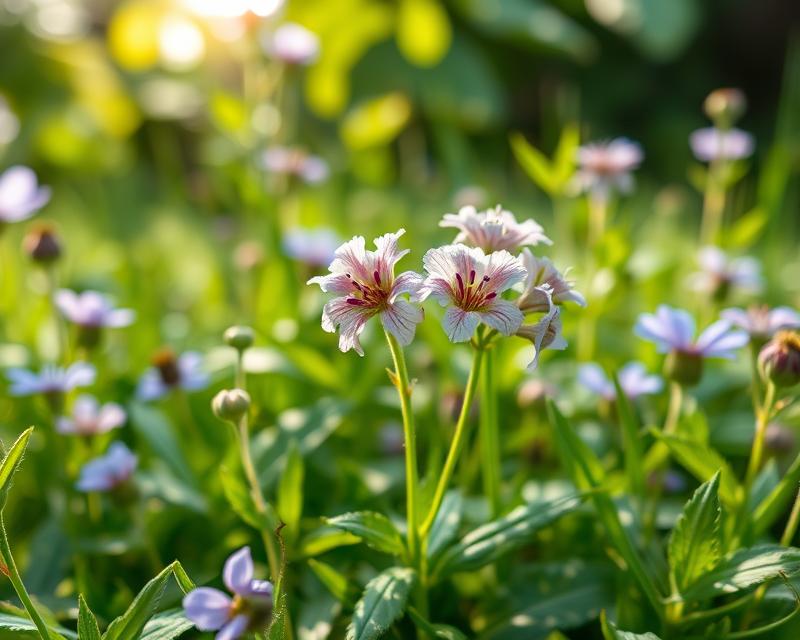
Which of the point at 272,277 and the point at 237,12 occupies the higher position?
the point at 237,12

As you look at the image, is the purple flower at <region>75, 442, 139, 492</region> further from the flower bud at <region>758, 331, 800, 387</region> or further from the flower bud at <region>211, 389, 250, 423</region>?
the flower bud at <region>758, 331, 800, 387</region>

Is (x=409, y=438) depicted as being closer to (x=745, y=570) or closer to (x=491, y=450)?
(x=491, y=450)

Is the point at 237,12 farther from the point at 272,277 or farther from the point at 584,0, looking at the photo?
the point at 584,0

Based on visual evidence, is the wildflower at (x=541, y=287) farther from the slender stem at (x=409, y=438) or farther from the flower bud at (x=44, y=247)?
the flower bud at (x=44, y=247)

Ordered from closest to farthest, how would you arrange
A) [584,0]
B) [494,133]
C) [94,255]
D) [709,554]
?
[709,554] → [94,255] → [494,133] → [584,0]

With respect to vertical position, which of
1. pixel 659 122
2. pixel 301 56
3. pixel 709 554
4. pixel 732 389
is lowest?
pixel 659 122

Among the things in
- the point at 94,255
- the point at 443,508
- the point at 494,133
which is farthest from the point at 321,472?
the point at 494,133

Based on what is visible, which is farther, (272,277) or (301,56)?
(301,56)
